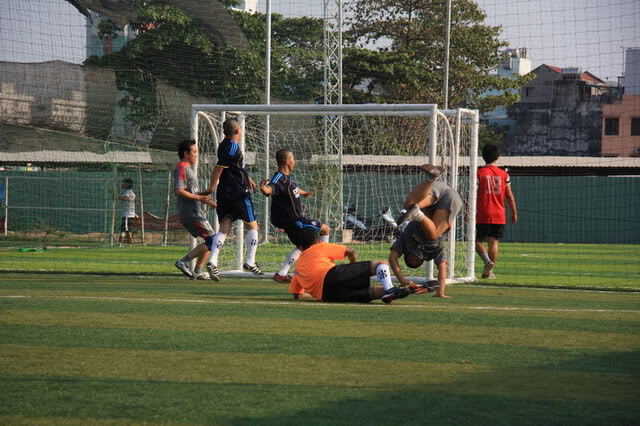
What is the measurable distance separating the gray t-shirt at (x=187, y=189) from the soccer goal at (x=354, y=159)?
185 cm

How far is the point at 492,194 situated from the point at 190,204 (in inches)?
189

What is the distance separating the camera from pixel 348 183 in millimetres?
25891

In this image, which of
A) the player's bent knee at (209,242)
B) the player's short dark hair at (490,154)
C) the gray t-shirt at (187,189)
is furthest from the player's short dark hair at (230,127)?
the player's short dark hair at (490,154)

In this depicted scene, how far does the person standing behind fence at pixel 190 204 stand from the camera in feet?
45.1

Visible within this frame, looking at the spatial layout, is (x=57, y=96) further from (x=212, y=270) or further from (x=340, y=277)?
(x=340, y=277)

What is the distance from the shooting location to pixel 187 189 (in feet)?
45.4

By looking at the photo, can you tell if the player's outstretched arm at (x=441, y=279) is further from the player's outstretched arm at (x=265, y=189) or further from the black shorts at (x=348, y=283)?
the player's outstretched arm at (x=265, y=189)

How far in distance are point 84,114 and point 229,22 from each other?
5.20m

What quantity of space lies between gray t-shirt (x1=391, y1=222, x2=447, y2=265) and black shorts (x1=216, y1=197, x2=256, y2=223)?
2471 mm

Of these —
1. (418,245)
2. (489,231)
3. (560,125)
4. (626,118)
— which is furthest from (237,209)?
(560,125)

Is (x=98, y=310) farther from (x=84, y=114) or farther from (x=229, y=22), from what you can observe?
(x=229, y=22)

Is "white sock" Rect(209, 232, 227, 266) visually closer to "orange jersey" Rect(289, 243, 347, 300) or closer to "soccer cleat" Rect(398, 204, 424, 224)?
"orange jersey" Rect(289, 243, 347, 300)

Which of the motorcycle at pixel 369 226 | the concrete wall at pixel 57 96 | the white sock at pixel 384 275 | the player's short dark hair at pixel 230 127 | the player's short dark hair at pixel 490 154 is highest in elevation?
the concrete wall at pixel 57 96

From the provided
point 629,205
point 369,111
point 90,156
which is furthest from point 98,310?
point 629,205
